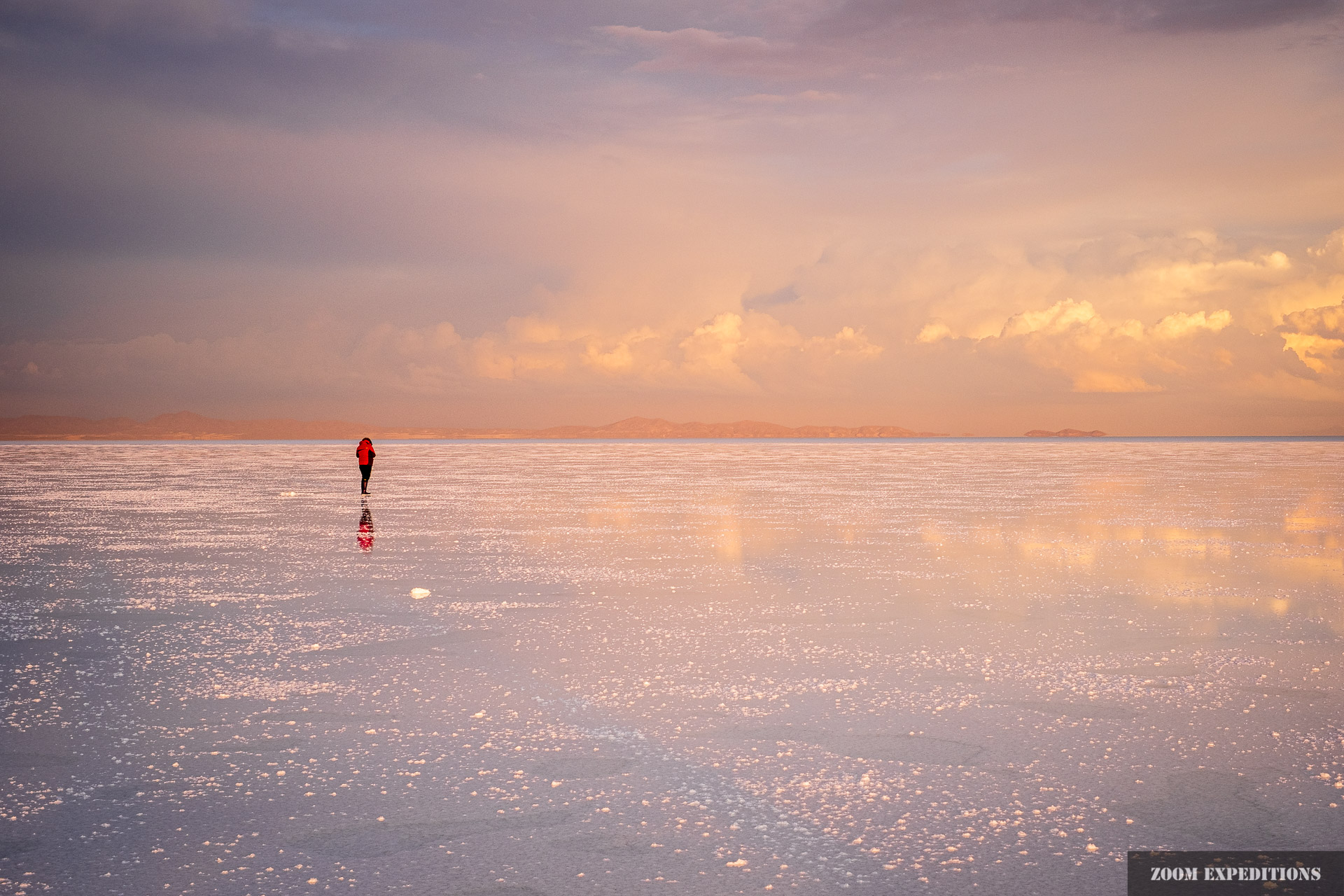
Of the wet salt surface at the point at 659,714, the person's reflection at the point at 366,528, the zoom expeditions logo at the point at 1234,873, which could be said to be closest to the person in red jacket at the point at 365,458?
the person's reflection at the point at 366,528

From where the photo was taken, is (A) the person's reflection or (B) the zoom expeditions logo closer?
(B) the zoom expeditions logo

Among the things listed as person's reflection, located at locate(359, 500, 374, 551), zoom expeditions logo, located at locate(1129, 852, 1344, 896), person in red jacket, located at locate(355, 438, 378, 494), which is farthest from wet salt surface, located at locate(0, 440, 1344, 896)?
person in red jacket, located at locate(355, 438, 378, 494)

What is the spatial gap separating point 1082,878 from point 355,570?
32.1ft

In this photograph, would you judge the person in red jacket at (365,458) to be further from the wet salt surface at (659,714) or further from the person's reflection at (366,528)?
the wet salt surface at (659,714)

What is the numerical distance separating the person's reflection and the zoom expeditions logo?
11.8 meters

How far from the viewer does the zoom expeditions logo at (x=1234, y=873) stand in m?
3.70

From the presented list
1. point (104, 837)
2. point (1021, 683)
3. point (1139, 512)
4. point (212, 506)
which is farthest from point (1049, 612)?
point (212, 506)

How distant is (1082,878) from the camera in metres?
3.73

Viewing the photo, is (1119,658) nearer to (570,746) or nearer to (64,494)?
(570,746)

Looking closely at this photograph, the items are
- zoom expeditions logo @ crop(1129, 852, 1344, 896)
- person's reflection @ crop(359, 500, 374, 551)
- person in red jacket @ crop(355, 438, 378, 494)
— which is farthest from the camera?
person in red jacket @ crop(355, 438, 378, 494)

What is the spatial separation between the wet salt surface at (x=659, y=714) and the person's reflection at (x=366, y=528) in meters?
0.57

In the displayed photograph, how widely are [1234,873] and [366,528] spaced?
15151 mm

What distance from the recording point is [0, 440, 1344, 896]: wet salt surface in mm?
3967

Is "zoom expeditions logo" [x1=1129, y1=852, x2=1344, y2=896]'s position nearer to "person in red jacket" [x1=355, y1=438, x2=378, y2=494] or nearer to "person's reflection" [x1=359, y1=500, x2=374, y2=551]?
"person's reflection" [x1=359, y1=500, x2=374, y2=551]
